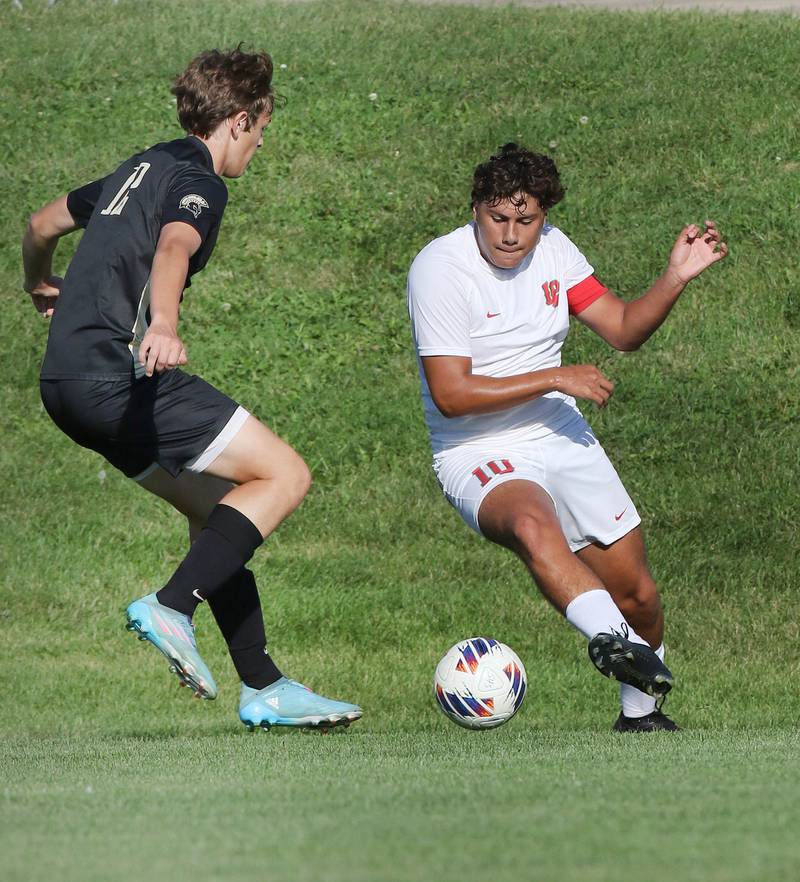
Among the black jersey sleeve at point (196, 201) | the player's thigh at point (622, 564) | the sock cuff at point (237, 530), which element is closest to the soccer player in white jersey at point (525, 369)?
the player's thigh at point (622, 564)

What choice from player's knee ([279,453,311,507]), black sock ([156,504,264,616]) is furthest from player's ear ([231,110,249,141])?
black sock ([156,504,264,616])

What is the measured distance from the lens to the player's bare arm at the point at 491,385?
5.29 meters

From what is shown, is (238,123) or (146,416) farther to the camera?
(238,123)

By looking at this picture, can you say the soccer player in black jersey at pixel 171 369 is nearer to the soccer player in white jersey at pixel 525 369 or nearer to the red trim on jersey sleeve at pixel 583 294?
the soccer player in white jersey at pixel 525 369

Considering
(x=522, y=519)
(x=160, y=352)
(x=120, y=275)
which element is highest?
(x=120, y=275)

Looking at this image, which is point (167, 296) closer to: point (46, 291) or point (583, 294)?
point (46, 291)

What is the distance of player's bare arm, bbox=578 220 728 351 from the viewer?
5.95m

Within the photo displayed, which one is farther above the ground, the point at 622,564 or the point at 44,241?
the point at 44,241

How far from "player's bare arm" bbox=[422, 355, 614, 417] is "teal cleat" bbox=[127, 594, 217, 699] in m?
1.40

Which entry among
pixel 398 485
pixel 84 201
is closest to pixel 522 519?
pixel 84 201

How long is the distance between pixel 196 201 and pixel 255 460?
97cm

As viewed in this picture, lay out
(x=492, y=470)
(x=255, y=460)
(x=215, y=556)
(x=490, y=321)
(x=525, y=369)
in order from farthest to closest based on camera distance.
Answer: (x=525, y=369) → (x=490, y=321) → (x=492, y=470) → (x=255, y=460) → (x=215, y=556)

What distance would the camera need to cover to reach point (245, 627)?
5750 mm

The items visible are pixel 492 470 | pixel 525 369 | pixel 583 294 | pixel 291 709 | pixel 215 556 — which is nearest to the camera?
pixel 215 556
